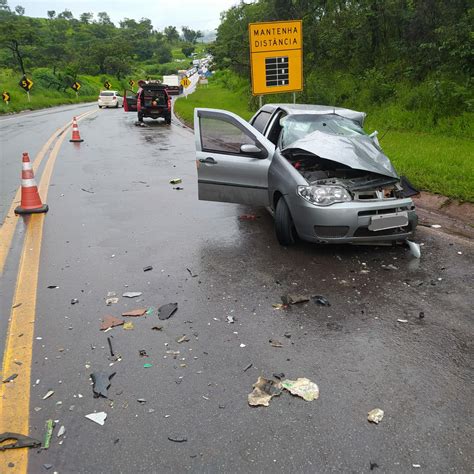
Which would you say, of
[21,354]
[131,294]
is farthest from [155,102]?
[21,354]

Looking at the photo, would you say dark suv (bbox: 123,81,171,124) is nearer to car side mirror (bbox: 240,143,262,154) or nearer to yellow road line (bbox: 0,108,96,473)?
car side mirror (bbox: 240,143,262,154)

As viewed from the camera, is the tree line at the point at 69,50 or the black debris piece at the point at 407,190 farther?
the tree line at the point at 69,50

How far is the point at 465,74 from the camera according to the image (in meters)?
13.9

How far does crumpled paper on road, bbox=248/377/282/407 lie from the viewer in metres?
2.96

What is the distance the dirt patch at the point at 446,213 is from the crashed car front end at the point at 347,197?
1.30m

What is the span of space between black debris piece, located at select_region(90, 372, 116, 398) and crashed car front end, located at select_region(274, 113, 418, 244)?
2.84 metres

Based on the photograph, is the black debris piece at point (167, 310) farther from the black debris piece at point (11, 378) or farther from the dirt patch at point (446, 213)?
the dirt patch at point (446, 213)

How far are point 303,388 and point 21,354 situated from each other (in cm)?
207

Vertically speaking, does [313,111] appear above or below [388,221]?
above

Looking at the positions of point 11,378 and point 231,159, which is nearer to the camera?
point 11,378

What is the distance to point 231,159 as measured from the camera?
20.4 ft

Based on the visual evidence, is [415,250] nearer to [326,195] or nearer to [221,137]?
[326,195]

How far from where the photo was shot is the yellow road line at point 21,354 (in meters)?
2.72

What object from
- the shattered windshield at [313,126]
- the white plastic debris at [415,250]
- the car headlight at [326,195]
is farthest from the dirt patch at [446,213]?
the car headlight at [326,195]
